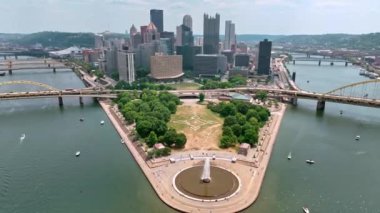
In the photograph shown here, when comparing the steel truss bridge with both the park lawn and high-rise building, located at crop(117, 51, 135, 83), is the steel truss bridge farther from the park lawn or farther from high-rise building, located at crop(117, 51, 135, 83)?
high-rise building, located at crop(117, 51, 135, 83)

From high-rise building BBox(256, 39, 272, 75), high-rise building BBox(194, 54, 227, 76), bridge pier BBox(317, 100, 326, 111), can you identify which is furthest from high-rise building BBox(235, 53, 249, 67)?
bridge pier BBox(317, 100, 326, 111)

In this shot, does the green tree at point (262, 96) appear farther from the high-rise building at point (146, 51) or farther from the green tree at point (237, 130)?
the high-rise building at point (146, 51)

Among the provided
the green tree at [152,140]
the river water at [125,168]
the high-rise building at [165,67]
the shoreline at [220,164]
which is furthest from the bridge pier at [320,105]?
the high-rise building at [165,67]

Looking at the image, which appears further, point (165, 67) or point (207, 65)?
point (207, 65)

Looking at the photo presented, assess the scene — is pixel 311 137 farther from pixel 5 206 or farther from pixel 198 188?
pixel 5 206

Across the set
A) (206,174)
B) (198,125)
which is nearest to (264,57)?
(198,125)

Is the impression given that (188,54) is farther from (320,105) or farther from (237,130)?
(237,130)
